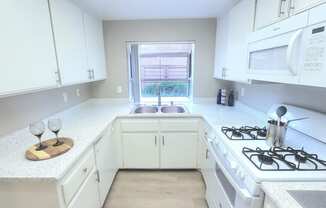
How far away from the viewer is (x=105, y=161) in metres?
1.91

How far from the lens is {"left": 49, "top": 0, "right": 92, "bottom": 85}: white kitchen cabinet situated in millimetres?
1565

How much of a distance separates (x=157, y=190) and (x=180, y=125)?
0.84 m

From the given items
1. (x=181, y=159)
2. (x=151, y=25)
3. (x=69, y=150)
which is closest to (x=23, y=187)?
(x=69, y=150)

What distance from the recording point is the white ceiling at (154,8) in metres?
1.96

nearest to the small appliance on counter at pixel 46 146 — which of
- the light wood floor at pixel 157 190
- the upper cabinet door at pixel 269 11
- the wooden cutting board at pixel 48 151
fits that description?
the wooden cutting board at pixel 48 151

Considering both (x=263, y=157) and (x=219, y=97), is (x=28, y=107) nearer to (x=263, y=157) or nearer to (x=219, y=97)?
(x=263, y=157)

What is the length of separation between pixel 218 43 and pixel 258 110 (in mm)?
1095

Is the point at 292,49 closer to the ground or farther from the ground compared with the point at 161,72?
farther from the ground

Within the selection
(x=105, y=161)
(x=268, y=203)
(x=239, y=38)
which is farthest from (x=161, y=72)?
(x=268, y=203)

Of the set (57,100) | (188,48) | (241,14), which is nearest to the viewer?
(241,14)

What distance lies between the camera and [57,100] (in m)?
2.05

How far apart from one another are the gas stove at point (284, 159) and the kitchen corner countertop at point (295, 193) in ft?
0.34

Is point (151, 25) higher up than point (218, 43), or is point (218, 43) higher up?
point (151, 25)

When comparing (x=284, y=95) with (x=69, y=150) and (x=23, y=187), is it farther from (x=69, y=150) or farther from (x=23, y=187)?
(x=23, y=187)
